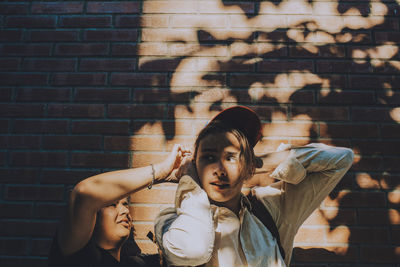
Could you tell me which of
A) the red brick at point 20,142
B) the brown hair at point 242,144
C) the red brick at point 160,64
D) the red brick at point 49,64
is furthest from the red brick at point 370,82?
the red brick at point 20,142

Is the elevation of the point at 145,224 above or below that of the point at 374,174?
below

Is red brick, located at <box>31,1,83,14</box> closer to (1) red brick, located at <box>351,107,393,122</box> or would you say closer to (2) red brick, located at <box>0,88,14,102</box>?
(2) red brick, located at <box>0,88,14,102</box>

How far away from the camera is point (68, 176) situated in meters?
2.17

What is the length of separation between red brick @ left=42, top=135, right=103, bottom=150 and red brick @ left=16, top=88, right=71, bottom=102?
33 centimetres

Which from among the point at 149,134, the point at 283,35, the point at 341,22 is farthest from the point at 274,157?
the point at 341,22

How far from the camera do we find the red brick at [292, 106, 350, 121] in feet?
7.33

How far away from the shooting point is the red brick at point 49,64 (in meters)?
2.32

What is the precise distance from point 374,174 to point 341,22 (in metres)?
1.32

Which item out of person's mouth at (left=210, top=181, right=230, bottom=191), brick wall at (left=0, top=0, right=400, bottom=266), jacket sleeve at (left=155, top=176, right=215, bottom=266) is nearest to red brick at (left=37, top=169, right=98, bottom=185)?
brick wall at (left=0, top=0, right=400, bottom=266)

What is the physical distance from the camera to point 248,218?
1.62m

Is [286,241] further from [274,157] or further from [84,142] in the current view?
[84,142]

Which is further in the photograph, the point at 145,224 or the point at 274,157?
the point at 145,224

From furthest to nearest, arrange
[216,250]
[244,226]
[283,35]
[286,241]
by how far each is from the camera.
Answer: [283,35]
[286,241]
[244,226]
[216,250]

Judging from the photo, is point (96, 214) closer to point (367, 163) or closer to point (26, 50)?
point (26, 50)
